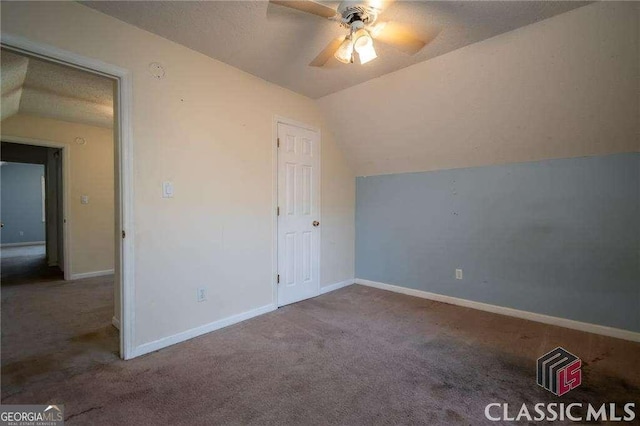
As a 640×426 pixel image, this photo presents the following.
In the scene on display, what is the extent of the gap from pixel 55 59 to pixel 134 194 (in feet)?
3.15

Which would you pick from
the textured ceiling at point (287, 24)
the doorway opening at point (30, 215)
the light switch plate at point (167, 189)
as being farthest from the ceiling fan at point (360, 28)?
the doorway opening at point (30, 215)

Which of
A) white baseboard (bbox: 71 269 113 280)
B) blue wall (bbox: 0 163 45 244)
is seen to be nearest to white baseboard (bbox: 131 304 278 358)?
white baseboard (bbox: 71 269 113 280)

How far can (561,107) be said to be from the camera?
8.11 feet

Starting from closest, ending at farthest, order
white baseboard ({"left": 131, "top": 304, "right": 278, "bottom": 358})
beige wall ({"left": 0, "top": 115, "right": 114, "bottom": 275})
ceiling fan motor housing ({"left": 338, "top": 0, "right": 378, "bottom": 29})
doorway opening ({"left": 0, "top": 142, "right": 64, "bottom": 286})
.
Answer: ceiling fan motor housing ({"left": 338, "top": 0, "right": 378, "bottom": 29})
white baseboard ({"left": 131, "top": 304, "right": 278, "bottom": 358})
beige wall ({"left": 0, "top": 115, "right": 114, "bottom": 275})
doorway opening ({"left": 0, "top": 142, "right": 64, "bottom": 286})

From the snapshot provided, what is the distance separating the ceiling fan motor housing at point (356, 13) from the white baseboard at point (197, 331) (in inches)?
103

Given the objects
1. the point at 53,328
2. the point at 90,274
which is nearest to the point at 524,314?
the point at 53,328

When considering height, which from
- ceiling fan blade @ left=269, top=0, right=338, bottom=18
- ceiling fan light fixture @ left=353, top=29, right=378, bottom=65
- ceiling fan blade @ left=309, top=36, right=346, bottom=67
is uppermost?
ceiling fan blade @ left=269, top=0, right=338, bottom=18

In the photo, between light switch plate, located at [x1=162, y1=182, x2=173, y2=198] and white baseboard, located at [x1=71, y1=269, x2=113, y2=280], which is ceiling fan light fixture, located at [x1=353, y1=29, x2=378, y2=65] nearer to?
light switch plate, located at [x1=162, y1=182, x2=173, y2=198]

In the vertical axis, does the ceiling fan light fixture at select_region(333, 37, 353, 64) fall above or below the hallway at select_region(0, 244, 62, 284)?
above

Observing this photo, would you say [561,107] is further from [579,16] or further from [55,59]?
[55,59]

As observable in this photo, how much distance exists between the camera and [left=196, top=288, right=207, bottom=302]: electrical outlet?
8.45 ft

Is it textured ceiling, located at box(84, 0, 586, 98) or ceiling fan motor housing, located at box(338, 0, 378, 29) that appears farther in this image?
textured ceiling, located at box(84, 0, 586, 98)

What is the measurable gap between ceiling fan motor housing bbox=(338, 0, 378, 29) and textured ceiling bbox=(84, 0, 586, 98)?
0.84 ft

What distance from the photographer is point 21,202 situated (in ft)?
27.8
